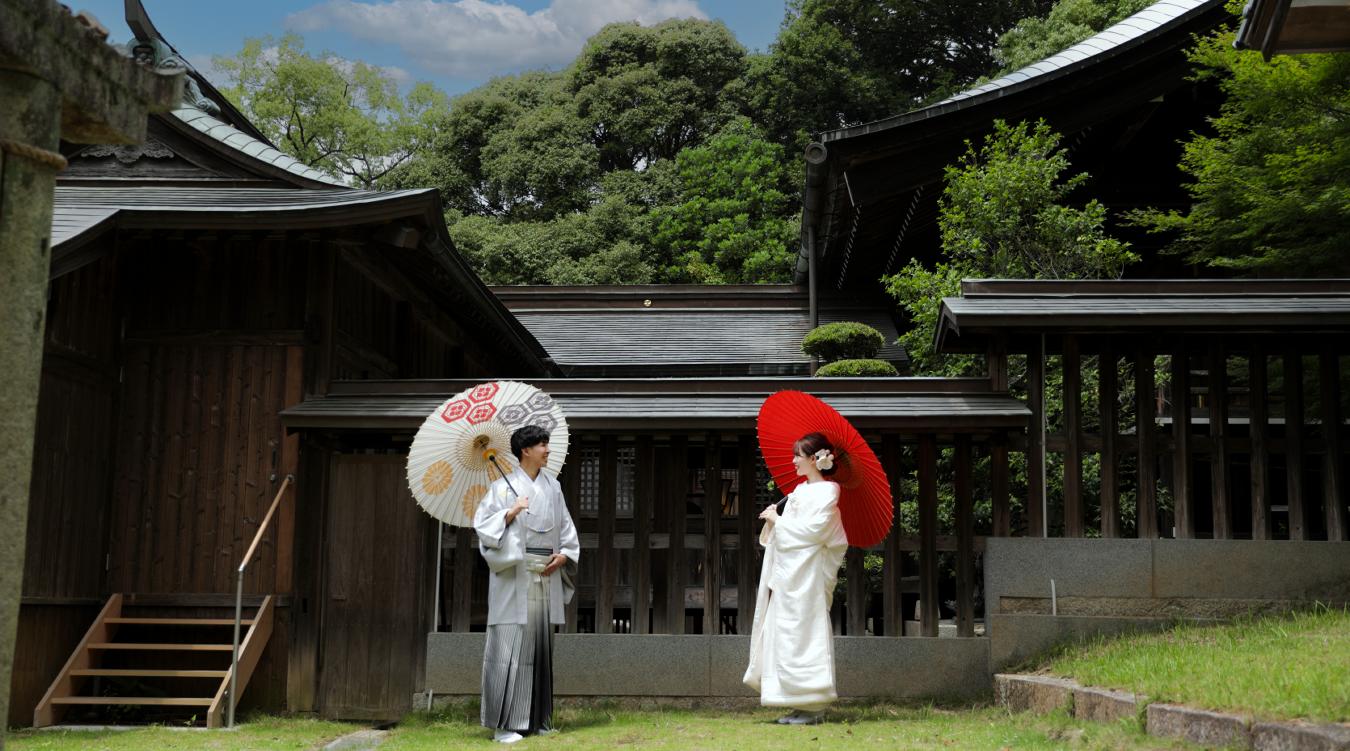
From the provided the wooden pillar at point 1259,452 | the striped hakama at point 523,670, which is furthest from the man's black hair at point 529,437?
the wooden pillar at point 1259,452

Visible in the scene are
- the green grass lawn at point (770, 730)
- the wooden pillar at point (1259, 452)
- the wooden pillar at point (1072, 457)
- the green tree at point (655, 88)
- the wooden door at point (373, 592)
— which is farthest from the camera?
the green tree at point (655, 88)

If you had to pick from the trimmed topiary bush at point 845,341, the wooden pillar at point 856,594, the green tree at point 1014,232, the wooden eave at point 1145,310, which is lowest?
the wooden pillar at point 856,594

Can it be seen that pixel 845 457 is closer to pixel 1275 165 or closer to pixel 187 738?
pixel 187 738

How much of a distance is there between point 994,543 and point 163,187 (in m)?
8.44

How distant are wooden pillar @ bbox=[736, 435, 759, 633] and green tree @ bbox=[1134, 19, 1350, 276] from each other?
6.98 metres

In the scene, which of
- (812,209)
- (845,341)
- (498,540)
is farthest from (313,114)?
A: (498,540)

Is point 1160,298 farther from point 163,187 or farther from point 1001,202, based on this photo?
point 163,187

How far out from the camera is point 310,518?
11.4 metres

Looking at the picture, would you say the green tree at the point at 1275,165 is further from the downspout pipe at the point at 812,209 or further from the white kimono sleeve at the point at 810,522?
the white kimono sleeve at the point at 810,522

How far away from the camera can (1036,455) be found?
10.8 metres

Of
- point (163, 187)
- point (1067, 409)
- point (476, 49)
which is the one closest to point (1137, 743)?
point (1067, 409)

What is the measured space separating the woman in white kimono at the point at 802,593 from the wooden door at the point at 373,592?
376cm

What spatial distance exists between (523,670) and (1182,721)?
425cm

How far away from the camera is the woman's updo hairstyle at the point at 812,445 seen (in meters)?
8.83
